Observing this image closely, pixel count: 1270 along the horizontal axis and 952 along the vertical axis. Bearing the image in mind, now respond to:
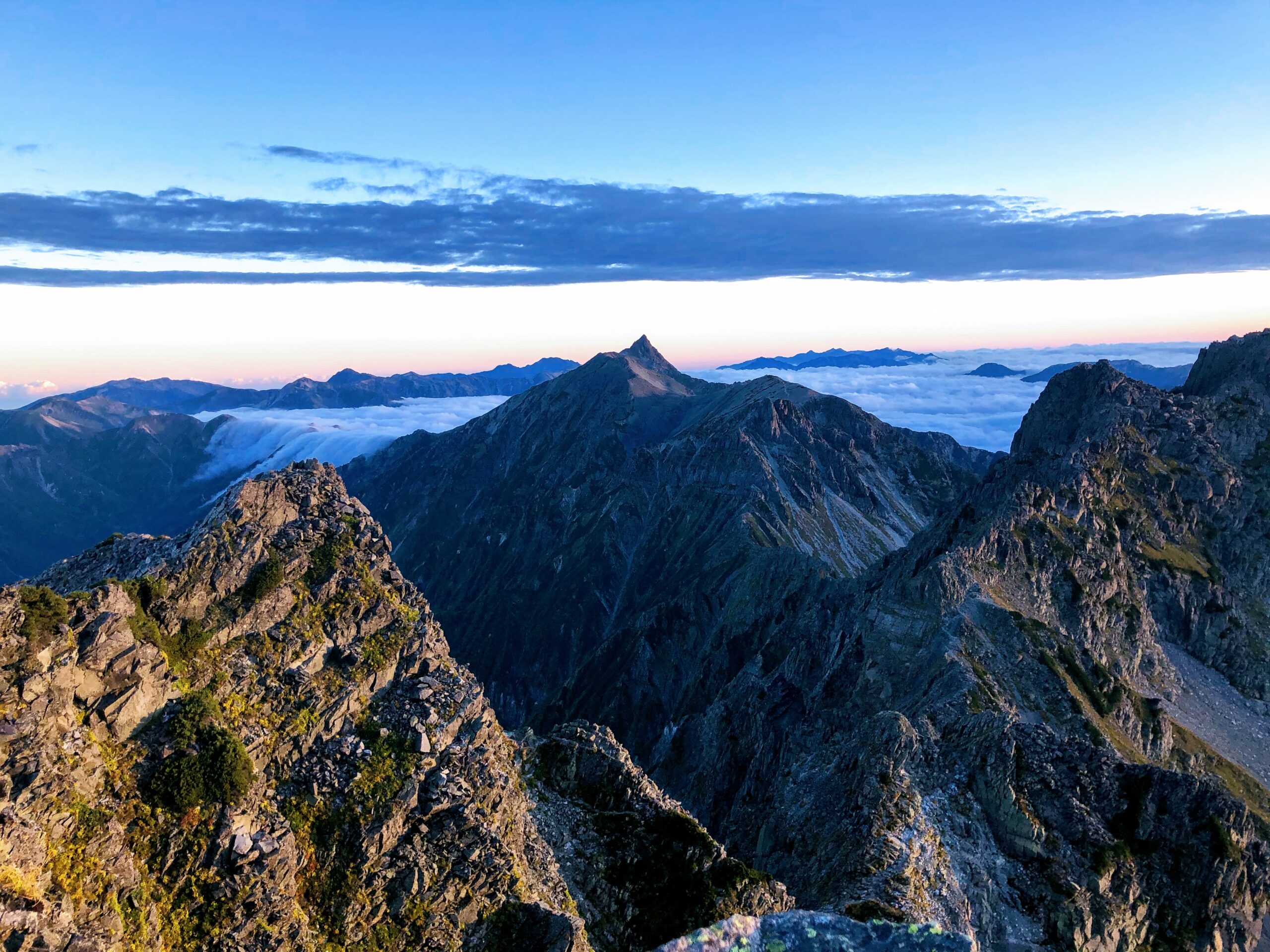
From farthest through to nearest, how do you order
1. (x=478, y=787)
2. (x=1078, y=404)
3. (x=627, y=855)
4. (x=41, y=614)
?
1. (x=1078, y=404)
2. (x=627, y=855)
3. (x=478, y=787)
4. (x=41, y=614)

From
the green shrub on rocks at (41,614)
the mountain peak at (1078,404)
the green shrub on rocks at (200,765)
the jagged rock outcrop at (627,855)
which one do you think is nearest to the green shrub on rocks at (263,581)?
the green shrub on rocks at (200,765)

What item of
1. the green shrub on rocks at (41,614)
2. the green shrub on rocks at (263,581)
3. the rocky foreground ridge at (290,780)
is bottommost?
the rocky foreground ridge at (290,780)

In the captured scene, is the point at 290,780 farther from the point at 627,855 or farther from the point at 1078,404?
the point at 1078,404

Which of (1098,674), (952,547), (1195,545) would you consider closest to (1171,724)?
(1098,674)

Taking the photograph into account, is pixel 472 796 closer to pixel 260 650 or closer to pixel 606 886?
pixel 606 886

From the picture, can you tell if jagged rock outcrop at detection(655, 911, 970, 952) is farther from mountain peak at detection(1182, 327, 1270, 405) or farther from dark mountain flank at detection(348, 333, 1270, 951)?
mountain peak at detection(1182, 327, 1270, 405)

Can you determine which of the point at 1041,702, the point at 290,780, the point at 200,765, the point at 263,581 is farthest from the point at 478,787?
the point at 1041,702

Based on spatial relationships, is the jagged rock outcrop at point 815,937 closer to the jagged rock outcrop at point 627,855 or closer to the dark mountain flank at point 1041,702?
the jagged rock outcrop at point 627,855
